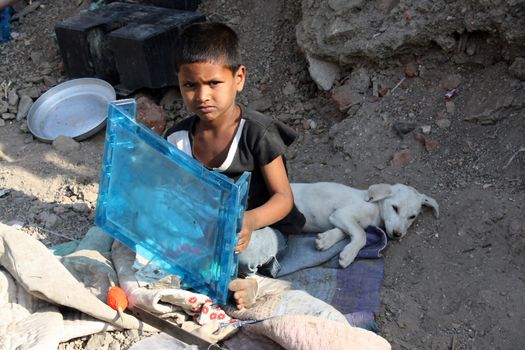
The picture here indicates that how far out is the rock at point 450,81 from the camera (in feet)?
13.2

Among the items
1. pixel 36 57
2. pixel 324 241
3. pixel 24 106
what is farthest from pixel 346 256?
pixel 36 57

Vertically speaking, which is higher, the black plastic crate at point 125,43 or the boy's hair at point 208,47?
the boy's hair at point 208,47

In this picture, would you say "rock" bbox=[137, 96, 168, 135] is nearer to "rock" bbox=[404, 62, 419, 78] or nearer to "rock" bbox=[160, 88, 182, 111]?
"rock" bbox=[160, 88, 182, 111]

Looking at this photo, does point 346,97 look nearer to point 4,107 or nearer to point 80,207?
point 80,207

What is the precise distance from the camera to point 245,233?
2645 millimetres

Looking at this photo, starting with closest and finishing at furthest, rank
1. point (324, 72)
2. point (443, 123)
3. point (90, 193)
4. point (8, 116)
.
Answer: point (443, 123) < point (90, 193) < point (324, 72) < point (8, 116)

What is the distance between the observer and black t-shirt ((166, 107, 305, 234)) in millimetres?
2900

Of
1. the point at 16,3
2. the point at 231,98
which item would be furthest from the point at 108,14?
the point at 231,98

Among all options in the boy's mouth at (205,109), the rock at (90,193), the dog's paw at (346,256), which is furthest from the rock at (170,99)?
the boy's mouth at (205,109)

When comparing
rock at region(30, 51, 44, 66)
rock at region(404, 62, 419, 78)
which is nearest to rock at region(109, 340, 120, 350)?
rock at region(404, 62, 419, 78)

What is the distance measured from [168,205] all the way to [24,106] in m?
3.03

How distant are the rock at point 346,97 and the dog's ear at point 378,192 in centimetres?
90

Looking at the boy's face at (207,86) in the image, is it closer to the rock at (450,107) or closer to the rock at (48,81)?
the rock at (450,107)

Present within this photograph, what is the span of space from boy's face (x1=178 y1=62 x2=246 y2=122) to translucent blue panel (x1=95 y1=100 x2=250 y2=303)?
303mm
